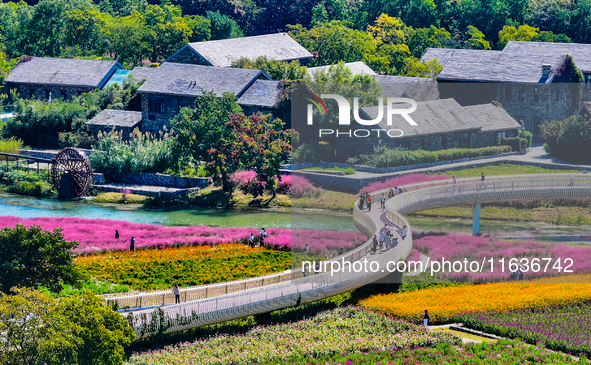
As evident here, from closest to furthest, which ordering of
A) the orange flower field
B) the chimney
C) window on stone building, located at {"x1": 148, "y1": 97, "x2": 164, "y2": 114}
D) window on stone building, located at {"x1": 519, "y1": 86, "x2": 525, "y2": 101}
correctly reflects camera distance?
1. the orange flower field
2. window on stone building, located at {"x1": 148, "y1": 97, "x2": 164, "y2": 114}
3. the chimney
4. window on stone building, located at {"x1": 519, "y1": 86, "x2": 525, "y2": 101}

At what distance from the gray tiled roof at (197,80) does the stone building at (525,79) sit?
2367cm

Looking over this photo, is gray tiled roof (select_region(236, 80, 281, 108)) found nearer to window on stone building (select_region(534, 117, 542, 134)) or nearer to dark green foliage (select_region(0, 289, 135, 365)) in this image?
window on stone building (select_region(534, 117, 542, 134))

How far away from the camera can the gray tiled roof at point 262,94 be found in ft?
304

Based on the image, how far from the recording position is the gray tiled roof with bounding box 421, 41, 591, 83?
105000 millimetres

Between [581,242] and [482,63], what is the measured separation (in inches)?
1700

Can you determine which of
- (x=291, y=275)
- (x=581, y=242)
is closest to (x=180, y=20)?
(x=581, y=242)

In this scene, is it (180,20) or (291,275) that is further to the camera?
(180,20)

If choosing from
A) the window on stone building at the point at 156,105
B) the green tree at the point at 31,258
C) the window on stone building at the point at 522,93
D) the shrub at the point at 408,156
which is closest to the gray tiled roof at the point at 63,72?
the window on stone building at the point at 156,105

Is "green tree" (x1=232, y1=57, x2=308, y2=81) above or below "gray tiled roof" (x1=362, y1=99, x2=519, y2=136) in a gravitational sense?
above

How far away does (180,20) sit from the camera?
137 m

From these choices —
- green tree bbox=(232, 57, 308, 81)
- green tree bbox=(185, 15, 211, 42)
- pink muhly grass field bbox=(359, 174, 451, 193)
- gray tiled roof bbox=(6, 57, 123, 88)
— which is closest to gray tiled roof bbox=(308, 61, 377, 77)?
green tree bbox=(232, 57, 308, 81)

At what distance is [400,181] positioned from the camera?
8369cm

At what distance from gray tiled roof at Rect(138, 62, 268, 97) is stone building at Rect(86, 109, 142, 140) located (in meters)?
2.95

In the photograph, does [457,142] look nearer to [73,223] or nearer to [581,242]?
[581,242]
